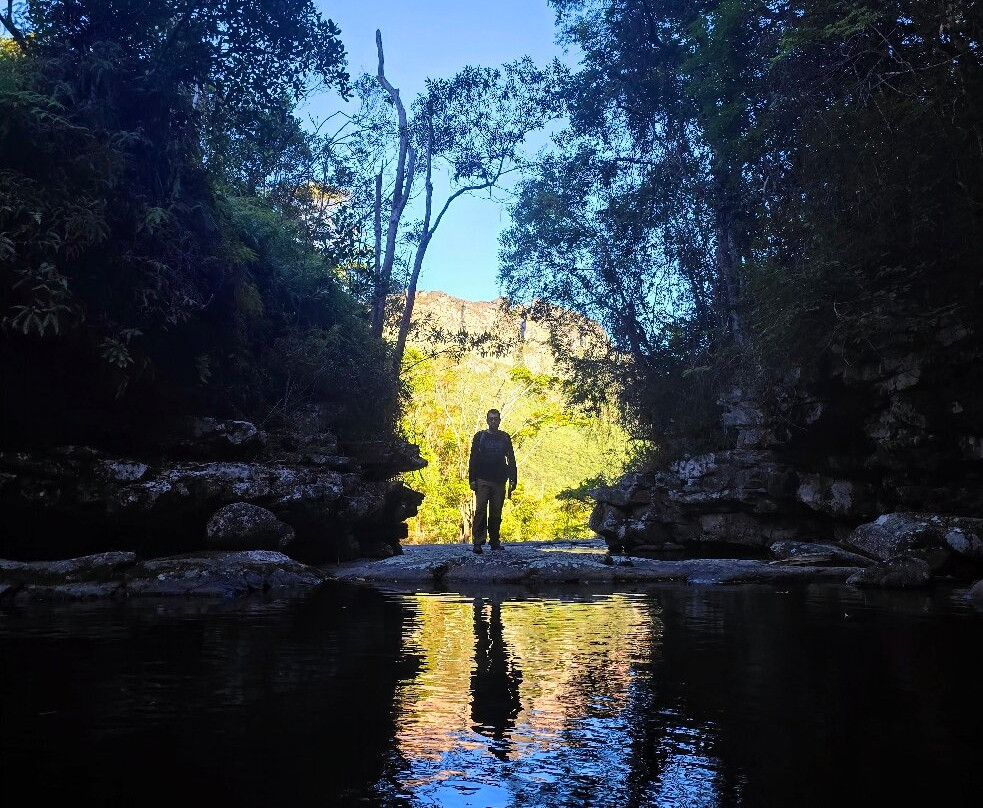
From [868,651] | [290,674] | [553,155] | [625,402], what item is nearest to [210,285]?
[290,674]

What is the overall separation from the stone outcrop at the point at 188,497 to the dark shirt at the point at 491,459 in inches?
92.6

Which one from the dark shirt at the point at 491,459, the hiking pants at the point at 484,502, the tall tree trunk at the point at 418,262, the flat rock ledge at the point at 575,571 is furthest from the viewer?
the tall tree trunk at the point at 418,262

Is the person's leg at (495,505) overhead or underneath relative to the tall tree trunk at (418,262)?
underneath

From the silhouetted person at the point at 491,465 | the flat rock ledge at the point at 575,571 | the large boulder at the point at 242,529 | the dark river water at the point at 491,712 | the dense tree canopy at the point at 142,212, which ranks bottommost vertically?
the dark river water at the point at 491,712

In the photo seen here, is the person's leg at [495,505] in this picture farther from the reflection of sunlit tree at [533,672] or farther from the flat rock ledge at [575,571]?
the reflection of sunlit tree at [533,672]

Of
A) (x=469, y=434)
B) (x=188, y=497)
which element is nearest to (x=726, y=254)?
(x=188, y=497)

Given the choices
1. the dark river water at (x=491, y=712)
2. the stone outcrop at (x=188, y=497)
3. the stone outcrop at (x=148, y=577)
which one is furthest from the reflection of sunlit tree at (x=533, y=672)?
the stone outcrop at (x=188, y=497)

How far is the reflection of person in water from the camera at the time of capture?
3.64 m

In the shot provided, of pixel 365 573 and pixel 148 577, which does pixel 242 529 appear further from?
pixel 148 577

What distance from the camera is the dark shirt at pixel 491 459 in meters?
15.1

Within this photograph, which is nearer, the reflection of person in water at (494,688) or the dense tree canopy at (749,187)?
the reflection of person in water at (494,688)

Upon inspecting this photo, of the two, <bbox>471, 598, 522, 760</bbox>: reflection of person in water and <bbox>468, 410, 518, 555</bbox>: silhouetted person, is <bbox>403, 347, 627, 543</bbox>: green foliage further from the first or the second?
<bbox>471, 598, 522, 760</bbox>: reflection of person in water

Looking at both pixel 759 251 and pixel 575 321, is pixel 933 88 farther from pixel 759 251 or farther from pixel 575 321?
pixel 575 321

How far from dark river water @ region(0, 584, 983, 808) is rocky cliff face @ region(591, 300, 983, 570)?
807cm
